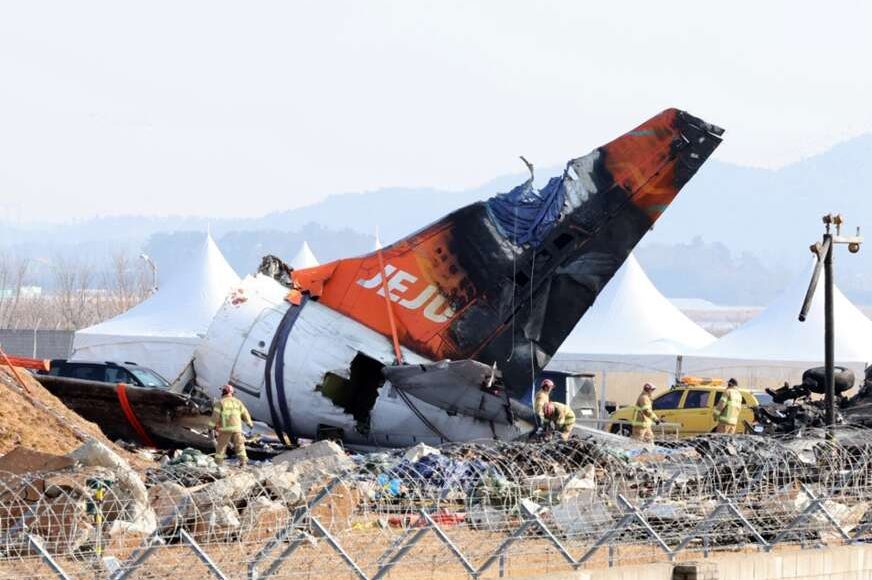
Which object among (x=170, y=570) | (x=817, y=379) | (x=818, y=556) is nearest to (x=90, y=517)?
(x=170, y=570)

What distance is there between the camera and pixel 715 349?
5019 centimetres

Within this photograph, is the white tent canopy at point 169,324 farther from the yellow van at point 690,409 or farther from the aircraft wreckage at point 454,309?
the aircraft wreckage at point 454,309

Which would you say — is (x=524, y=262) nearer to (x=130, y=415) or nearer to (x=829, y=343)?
(x=829, y=343)

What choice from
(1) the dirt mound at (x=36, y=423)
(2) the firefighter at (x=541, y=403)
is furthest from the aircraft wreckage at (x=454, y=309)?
(1) the dirt mound at (x=36, y=423)

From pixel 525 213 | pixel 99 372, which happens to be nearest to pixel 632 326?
pixel 99 372

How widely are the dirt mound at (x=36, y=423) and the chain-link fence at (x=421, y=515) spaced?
16.8ft

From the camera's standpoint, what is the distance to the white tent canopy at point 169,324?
51.1 meters

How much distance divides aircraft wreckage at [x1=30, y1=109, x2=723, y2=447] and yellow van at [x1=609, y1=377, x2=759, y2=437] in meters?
8.17

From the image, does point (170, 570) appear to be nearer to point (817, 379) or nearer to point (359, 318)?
point (359, 318)

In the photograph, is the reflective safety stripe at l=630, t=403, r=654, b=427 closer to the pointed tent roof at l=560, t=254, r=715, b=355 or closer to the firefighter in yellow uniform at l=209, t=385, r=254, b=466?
the firefighter in yellow uniform at l=209, t=385, r=254, b=466

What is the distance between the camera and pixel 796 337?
4931 cm

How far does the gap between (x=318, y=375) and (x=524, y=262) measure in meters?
3.95

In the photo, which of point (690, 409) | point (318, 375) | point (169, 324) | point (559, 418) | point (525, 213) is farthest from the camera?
point (169, 324)

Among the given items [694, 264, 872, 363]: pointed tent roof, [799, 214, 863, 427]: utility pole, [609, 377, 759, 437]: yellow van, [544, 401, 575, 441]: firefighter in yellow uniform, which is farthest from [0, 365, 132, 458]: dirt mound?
[694, 264, 872, 363]: pointed tent roof
